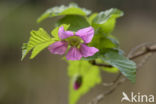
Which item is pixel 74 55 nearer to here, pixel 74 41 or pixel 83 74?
pixel 74 41

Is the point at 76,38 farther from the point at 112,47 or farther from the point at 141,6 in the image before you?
the point at 141,6

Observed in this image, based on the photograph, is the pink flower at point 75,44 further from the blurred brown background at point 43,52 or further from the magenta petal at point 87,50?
the blurred brown background at point 43,52

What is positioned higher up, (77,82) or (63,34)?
(63,34)

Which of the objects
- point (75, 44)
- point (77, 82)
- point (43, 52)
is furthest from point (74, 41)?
point (43, 52)

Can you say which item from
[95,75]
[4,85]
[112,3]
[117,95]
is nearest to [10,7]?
[4,85]

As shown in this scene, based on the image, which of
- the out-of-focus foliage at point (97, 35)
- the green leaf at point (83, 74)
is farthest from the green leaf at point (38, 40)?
the green leaf at point (83, 74)

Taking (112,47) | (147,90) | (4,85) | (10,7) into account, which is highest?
(10,7)
